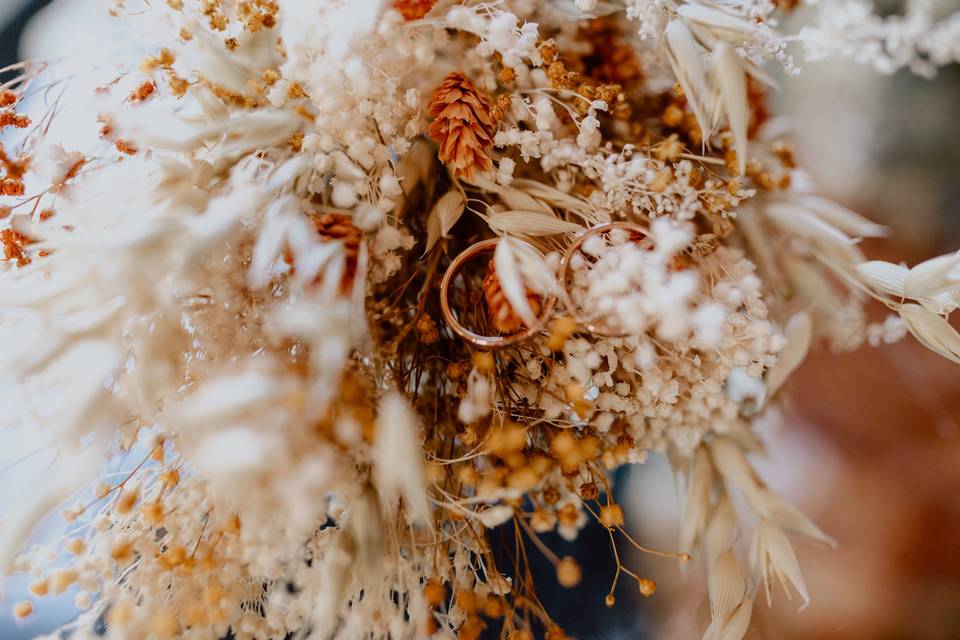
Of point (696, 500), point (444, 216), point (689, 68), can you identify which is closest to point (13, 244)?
point (444, 216)

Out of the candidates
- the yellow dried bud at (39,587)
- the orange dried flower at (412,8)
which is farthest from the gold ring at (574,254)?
the yellow dried bud at (39,587)

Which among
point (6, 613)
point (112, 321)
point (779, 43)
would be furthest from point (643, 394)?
point (6, 613)

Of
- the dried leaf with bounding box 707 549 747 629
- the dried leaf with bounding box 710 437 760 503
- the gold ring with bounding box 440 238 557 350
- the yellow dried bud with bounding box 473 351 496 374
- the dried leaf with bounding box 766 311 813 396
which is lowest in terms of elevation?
the dried leaf with bounding box 707 549 747 629

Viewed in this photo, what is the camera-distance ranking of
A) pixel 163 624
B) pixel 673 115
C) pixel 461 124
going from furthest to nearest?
1. pixel 673 115
2. pixel 461 124
3. pixel 163 624

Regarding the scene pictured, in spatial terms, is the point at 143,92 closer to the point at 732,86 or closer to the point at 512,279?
the point at 512,279

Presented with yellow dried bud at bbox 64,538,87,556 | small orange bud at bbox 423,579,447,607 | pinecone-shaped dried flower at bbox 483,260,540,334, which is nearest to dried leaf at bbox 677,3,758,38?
pinecone-shaped dried flower at bbox 483,260,540,334

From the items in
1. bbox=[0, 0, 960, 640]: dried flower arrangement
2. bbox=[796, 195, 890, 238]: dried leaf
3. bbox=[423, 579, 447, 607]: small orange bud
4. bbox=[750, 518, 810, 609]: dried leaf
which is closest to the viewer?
bbox=[0, 0, 960, 640]: dried flower arrangement

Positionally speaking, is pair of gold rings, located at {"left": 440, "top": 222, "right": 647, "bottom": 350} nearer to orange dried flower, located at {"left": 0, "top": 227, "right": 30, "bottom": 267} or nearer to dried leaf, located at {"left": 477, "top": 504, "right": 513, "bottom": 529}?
dried leaf, located at {"left": 477, "top": 504, "right": 513, "bottom": 529}

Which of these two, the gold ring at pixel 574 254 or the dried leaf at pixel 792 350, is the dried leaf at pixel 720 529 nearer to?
the dried leaf at pixel 792 350
